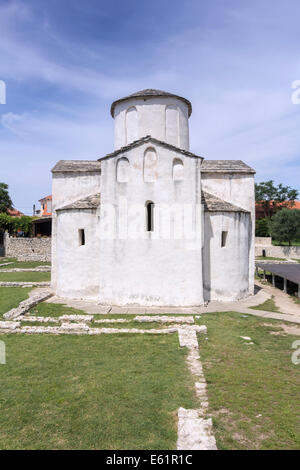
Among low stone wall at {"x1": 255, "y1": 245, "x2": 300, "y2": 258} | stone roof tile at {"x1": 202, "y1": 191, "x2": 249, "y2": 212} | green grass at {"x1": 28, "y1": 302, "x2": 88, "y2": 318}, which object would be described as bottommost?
green grass at {"x1": 28, "y1": 302, "x2": 88, "y2": 318}

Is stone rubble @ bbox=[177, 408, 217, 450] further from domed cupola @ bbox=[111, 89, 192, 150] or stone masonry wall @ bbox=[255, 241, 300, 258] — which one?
stone masonry wall @ bbox=[255, 241, 300, 258]

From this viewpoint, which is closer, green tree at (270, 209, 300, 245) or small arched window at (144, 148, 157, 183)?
small arched window at (144, 148, 157, 183)

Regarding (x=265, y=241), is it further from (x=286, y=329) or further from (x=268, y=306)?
(x=286, y=329)

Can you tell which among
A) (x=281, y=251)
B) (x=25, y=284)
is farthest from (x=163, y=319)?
(x=281, y=251)

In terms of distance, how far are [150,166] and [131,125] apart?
4113 millimetres

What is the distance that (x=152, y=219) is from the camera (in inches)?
505

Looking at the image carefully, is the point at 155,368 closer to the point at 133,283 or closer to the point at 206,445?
the point at 206,445

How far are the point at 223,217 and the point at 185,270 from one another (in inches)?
134

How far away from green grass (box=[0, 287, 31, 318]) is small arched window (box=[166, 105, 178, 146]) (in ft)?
35.4

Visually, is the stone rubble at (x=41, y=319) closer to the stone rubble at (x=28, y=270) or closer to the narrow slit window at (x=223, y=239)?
the narrow slit window at (x=223, y=239)

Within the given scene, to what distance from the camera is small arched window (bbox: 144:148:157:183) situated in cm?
1287

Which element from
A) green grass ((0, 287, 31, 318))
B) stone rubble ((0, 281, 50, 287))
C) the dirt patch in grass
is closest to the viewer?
the dirt patch in grass

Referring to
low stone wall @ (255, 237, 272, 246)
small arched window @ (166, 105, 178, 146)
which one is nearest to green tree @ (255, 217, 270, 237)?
low stone wall @ (255, 237, 272, 246)
